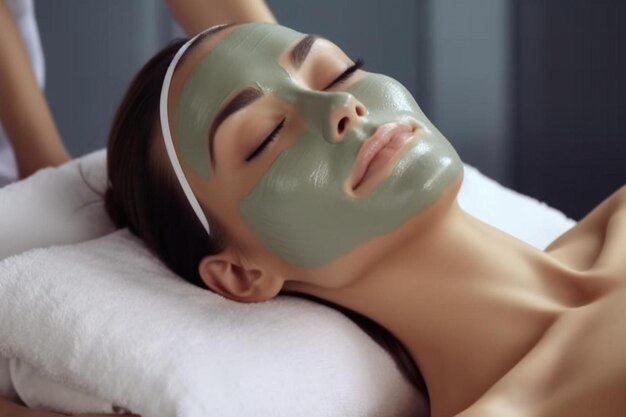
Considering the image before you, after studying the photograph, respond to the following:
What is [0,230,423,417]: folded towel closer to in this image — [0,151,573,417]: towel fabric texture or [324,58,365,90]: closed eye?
[0,151,573,417]: towel fabric texture

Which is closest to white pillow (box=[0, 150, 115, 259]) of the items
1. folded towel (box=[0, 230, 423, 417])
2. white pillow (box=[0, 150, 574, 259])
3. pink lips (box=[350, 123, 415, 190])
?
white pillow (box=[0, 150, 574, 259])

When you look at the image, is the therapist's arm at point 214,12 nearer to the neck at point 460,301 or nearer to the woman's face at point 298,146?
the woman's face at point 298,146

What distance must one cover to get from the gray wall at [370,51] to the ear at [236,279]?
0.92 meters

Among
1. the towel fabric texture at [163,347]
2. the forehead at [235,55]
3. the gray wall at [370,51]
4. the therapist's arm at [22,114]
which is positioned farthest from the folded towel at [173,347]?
the gray wall at [370,51]

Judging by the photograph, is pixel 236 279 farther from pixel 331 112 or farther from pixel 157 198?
pixel 331 112

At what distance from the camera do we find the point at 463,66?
88.1 inches

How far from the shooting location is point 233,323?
1.10m

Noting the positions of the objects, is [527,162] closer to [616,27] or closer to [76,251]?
[616,27]

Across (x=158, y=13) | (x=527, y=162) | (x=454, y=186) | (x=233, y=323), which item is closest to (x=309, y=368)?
(x=233, y=323)

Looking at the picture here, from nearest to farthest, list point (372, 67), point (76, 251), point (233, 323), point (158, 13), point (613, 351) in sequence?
point (613, 351) → point (233, 323) → point (76, 251) → point (158, 13) → point (372, 67)

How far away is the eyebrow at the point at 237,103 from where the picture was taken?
3.74 feet

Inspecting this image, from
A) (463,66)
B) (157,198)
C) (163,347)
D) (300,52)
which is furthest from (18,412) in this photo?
(463,66)

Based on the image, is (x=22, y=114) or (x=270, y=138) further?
(x=22, y=114)

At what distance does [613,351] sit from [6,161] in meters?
1.08
